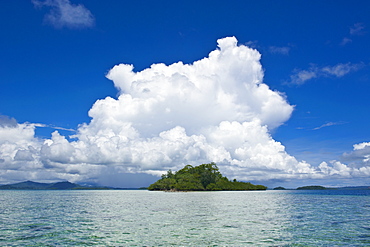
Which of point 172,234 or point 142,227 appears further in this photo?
point 142,227

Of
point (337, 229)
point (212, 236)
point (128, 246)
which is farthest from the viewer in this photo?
point (337, 229)

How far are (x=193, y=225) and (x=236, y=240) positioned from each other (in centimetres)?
1269

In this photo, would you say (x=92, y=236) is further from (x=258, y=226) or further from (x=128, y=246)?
(x=258, y=226)

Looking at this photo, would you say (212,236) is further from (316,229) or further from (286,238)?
(316,229)

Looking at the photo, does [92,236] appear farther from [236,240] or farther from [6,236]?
[236,240]

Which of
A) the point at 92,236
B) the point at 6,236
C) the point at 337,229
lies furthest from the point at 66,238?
the point at 337,229

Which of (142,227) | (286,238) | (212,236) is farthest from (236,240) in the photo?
(142,227)

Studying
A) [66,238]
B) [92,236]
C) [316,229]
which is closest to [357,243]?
[316,229]

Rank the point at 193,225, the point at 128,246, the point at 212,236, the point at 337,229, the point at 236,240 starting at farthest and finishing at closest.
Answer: the point at 193,225, the point at 337,229, the point at 212,236, the point at 236,240, the point at 128,246

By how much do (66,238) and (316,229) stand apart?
35258 millimetres

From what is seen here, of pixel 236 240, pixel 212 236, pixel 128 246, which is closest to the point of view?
pixel 128 246

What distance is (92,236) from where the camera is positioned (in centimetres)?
3503

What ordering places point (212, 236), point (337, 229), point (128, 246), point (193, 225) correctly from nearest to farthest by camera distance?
point (128, 246)
point (212, 236)
point (337, 229)
point (193, 225)

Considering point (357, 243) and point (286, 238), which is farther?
point (286, 238)
